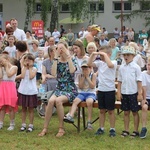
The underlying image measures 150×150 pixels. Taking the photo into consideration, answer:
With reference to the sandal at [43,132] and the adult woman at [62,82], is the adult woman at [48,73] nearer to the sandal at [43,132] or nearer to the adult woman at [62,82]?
the adult woman at [62,82]

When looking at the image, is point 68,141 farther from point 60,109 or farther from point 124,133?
point 124,133

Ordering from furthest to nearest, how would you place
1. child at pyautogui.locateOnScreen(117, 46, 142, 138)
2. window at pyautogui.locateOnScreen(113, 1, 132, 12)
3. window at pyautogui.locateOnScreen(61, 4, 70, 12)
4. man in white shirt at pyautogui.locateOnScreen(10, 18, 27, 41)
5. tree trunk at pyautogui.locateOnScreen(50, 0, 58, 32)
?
1. window at pyautogui.locateOnScreen(113, 1, 132, 12)
2. window at pyautogui.locateOnScreen(61, 4, 70, 12)
3. tree trunk at pyautogui.locateOnScreen(50, 0, 58, 32)
4. man in white shirt at pyautogui.locateOnScreen(10, 18, 27, 41)
5. child at pyautogui.locateOnScreen(117, 46, 142, 138)

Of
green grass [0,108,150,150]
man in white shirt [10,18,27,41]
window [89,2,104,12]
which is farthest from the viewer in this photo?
window [89,2,104,12]

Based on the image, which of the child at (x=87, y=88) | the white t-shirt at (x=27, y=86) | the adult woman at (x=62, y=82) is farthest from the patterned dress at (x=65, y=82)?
the white t-shirt at (x=27, y=86)

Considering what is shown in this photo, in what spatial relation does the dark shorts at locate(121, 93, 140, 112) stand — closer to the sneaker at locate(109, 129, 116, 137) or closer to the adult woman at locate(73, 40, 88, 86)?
the sneaker at locate(109, 129, 116, 137)

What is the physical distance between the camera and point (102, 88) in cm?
803

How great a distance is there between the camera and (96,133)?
8172mm

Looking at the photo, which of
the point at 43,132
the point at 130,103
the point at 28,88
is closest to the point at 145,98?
the point at 130,103

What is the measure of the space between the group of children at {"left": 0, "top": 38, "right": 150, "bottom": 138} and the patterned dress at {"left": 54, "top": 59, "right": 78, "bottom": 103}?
154 mm

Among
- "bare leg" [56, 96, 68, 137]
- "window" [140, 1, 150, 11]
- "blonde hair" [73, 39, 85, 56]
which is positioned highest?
"window" [140, 1, 150, 11]

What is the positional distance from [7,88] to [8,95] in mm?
153

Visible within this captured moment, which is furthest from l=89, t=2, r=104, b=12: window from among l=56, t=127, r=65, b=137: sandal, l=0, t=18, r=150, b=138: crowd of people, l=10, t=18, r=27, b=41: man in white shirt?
l=56, t=127, r=65, b=137: sandal

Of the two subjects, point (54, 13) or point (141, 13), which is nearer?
point (54, 13)

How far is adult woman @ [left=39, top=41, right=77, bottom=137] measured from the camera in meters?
8.16
